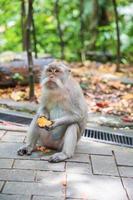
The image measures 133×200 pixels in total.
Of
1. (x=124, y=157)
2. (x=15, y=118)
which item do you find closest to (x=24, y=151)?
(x=124, y=157)

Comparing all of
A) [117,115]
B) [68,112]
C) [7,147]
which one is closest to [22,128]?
[7,147]

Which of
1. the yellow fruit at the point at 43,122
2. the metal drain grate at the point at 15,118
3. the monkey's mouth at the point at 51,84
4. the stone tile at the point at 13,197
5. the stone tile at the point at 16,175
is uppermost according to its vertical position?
the monkey's mouth at the point at 51,84

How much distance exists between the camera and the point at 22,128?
6336 mm

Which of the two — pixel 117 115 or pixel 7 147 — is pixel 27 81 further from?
pixel 7 147

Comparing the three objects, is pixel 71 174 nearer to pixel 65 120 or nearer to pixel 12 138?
pixel 65 120

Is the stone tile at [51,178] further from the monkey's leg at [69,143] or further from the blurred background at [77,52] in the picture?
the blurred background at [77,52]

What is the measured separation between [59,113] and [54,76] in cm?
46

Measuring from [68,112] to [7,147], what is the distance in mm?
884

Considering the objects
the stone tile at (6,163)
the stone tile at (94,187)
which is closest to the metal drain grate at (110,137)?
the stone tile at (94,187)

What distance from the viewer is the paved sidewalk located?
424 centimetres

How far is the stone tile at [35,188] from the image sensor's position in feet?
13.9

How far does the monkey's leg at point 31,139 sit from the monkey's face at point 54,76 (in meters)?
0.44

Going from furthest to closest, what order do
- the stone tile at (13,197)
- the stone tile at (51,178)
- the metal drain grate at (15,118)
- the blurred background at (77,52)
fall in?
the blurred background at (77,52) < the metal drain grate at (15,118) < the stone tile at (51,178) < the stone tile at (13,197)

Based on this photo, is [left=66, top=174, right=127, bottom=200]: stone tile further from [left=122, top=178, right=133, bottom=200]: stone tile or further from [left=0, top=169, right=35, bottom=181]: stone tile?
[left=0, top=169, right=35, bottom=181]: stone tile
